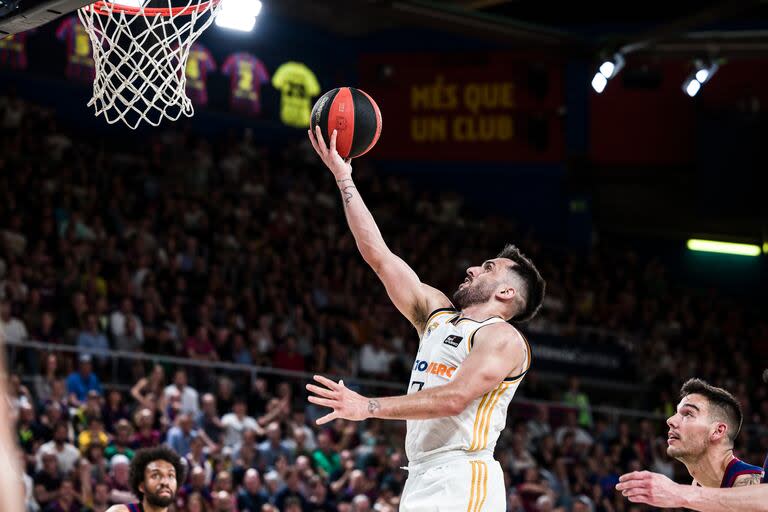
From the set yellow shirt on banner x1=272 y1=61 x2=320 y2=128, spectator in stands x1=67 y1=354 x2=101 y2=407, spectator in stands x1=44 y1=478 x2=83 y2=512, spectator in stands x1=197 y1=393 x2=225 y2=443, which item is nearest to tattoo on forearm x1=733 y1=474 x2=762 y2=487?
spectator in stands x1=44 y1=478 x2=83 y2=512

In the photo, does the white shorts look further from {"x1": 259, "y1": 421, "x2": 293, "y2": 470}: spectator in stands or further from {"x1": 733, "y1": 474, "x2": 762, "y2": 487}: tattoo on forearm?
{"x1": 259, "y1": 421, "x2": 293, "y2": 470}: spectator in stands

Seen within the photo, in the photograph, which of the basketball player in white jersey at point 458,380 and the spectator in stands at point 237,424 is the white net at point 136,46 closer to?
the basketball player in white jersey at point 458,380

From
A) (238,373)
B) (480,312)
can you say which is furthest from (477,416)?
(238,373)

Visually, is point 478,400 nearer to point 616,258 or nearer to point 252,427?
point 252,427

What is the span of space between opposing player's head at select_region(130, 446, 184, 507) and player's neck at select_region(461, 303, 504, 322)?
83.5 inches

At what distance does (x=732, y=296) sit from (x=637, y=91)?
429cm

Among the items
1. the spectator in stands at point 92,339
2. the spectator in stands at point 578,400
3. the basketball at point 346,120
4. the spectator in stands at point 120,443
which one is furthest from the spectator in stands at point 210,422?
the basketball at point 346,120

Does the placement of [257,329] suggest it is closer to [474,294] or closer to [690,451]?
[474,294]

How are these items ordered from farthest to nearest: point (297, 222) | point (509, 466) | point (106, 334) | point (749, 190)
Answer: point (749, 190), point (297, 222), point (509, 466), point (106, 334)

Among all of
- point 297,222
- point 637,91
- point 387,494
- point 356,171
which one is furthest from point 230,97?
point 387,494

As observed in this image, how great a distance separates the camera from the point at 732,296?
20578mm

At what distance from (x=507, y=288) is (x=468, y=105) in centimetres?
1642

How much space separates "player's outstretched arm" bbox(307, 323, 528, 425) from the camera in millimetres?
3576

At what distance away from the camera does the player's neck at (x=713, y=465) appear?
14.2 ft
